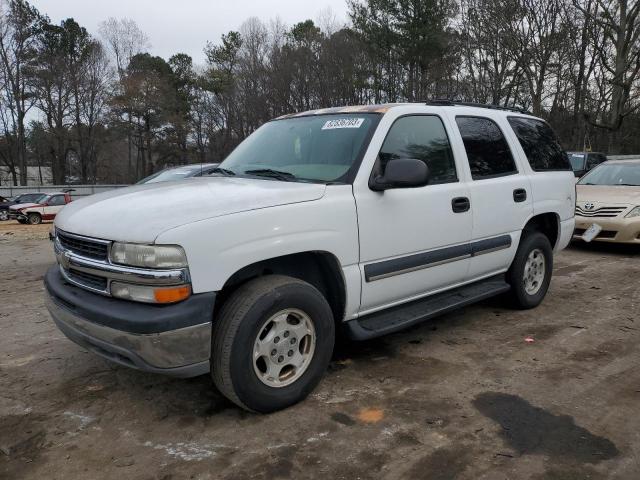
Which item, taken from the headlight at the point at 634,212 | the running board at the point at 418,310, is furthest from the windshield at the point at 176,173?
the headlight at the point at 634,212

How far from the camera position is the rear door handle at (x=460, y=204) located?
13.2 ft

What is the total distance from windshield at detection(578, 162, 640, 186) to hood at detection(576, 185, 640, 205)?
0.30 metres

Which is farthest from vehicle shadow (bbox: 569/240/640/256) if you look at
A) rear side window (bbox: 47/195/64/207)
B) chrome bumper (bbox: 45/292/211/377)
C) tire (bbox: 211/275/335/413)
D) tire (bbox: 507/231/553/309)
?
rear side window (bbox: 47/195/64/207)

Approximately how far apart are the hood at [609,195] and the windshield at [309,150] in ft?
20.4

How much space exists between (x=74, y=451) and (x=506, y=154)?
4.10 meters

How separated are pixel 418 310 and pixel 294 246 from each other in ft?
4.34

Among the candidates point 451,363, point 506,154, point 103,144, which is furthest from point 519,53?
point 103,144

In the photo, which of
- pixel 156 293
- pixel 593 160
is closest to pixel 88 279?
pixel 156 293

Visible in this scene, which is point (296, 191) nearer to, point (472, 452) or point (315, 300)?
point (315, 300)

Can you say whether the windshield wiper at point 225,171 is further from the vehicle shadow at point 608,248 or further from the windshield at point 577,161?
the windshield at point 577,161

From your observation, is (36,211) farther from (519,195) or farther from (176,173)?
(519,195)

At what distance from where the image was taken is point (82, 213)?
3.13m

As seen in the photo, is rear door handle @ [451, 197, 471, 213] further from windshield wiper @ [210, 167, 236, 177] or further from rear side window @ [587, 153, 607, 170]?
rear side window @ [587, 153, 607, 170]

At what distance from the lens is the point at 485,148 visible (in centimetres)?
453
